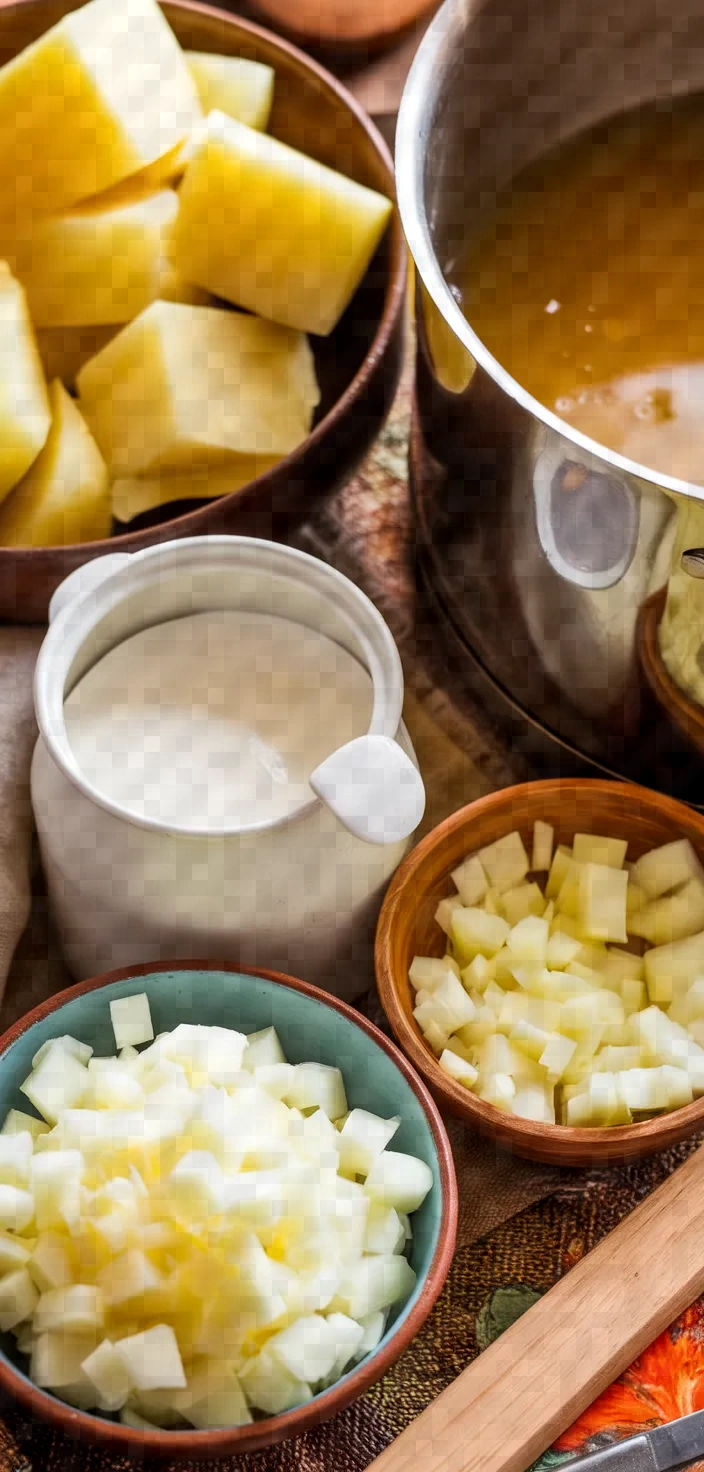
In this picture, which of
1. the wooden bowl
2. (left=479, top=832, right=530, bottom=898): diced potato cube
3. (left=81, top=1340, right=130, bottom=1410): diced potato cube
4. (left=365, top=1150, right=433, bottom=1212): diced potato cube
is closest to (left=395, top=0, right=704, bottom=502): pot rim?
the wooden bowl

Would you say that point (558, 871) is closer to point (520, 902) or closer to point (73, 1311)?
point (520, 902)

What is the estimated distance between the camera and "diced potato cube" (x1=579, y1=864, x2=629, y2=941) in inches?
30.3

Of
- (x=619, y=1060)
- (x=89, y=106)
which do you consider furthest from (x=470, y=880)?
(x=89, y=106)

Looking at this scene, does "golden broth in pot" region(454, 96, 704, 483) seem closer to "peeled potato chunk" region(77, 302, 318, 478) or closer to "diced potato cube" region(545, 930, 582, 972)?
"peeled potato chunk" region(77, 302, 318, 478)

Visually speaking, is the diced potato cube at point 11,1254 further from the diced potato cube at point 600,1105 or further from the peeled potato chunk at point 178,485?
the peeled potato chunk at point 178,485

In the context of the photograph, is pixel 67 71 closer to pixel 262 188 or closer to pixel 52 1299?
pixel 262 188

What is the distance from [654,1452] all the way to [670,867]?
0.93 ft

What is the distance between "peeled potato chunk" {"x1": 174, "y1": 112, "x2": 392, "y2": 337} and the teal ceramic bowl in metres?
0.41

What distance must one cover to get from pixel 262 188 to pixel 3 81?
0.51ft

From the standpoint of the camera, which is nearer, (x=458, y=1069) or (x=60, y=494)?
(x=458, y=1069)

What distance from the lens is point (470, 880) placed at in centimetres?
79

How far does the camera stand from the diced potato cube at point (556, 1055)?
0.72m

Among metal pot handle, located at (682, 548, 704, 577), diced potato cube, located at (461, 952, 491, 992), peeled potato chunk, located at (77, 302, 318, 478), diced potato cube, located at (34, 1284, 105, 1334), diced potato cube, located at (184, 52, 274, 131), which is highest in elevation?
diced potato cube, located at (184, 52, 274, 131)

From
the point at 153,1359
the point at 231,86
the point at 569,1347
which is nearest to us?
the point at 153,1359
